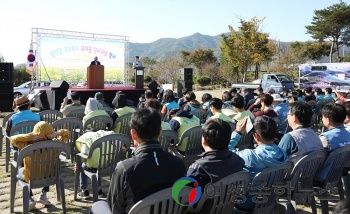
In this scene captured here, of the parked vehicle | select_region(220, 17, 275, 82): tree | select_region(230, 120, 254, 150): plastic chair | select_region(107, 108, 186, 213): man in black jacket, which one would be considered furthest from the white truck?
select_region(107, 108, 186, 213): man in black jacket

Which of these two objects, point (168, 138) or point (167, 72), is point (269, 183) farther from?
point (167, 72)

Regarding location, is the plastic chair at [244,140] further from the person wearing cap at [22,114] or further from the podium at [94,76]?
the podium at [94,76]

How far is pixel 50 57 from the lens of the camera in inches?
642

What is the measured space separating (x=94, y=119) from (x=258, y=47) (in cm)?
2555

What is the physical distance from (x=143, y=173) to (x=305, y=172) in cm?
169

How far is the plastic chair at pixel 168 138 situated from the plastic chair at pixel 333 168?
1.78 m

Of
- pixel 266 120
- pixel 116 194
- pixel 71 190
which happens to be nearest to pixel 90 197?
pixel 71 190

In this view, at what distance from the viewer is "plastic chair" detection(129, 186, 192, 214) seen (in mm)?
1778

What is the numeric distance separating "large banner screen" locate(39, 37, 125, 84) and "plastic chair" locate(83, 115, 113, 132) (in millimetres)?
12147

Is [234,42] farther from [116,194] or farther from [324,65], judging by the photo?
[116,194]

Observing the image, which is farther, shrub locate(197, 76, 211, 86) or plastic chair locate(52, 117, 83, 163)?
shrub locate(197, 76, 211, 86)

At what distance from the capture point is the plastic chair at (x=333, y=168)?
3119 mm

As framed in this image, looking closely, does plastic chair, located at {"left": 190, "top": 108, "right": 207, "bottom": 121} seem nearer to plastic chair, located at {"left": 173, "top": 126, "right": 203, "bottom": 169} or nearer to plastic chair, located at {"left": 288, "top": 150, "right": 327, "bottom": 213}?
plastic chair, located at {"left": 173, "top": 126, "right": 203, "bottom": 169}

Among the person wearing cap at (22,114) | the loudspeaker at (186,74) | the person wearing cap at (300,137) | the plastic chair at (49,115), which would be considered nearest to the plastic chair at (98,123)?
the person wearing cap at (22,114)
